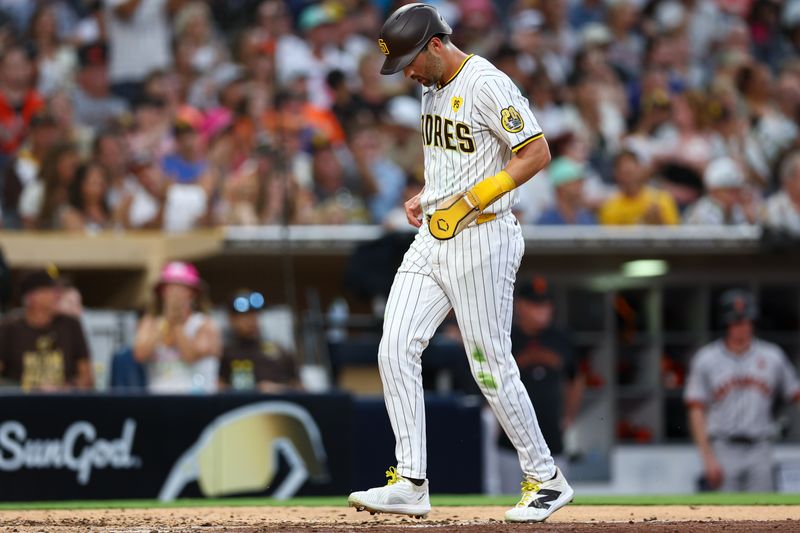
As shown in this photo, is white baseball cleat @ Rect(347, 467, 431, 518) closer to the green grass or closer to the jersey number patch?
the jersey number patch

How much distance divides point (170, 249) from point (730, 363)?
172 inches

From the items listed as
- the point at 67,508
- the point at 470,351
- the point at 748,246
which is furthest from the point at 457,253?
the point at 748,246

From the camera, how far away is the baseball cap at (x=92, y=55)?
13227 mm

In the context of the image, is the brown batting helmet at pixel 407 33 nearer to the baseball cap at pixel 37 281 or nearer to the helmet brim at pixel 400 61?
the helmet brim at pixel 400 61

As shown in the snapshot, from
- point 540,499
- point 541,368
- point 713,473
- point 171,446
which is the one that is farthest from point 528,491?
point 713,473

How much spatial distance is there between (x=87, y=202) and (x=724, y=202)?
5304 mm

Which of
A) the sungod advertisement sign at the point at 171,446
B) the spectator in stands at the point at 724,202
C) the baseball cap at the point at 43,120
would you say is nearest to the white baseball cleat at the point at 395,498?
the sungod advertisement sign at the point at 171,446

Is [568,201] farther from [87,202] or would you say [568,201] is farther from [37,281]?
[37,281]

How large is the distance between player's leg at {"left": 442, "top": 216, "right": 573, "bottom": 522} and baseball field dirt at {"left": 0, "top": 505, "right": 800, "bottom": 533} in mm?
375

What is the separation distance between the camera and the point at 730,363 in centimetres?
1060

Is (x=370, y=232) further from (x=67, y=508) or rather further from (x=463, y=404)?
(x=67, y=508)

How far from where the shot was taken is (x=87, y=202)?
37.9 ft

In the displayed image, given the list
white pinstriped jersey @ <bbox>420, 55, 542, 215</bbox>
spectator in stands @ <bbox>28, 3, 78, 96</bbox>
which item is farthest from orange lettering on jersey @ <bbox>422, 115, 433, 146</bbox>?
spectator in stands @ <bbox>28, 3, 78, 96</bbox>

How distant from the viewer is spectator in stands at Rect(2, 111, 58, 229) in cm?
1146
